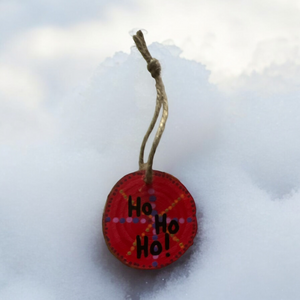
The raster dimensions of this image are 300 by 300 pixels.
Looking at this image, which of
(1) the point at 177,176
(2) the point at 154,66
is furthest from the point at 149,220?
(2) the point at 154,66

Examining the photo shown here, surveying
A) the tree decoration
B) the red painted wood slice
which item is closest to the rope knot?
the tree decoration

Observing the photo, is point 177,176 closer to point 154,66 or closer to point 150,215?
point 150,215

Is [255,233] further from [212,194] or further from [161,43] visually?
[161,43]

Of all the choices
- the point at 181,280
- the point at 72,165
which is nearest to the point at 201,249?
the point at 181,280

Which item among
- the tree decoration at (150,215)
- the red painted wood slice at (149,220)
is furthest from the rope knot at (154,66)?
the red painted wood slice at (149,220)

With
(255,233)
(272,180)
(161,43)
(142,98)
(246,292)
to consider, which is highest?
(161,43)

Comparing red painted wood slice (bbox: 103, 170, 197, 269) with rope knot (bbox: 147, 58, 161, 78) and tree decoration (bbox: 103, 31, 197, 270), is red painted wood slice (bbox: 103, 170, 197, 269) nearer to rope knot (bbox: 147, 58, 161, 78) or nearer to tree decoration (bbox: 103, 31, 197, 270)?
tree decoration (bbox: 103, 31, 197, 270)
